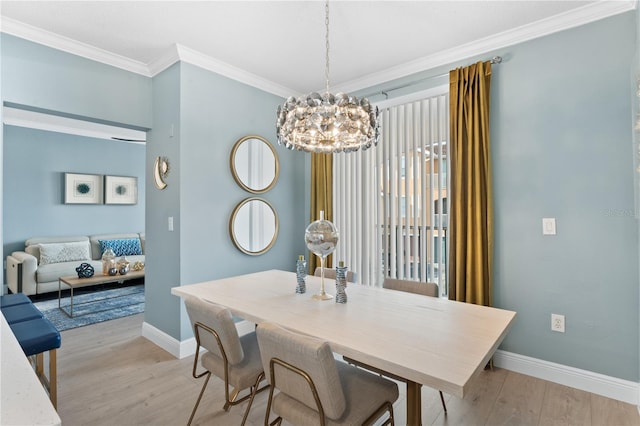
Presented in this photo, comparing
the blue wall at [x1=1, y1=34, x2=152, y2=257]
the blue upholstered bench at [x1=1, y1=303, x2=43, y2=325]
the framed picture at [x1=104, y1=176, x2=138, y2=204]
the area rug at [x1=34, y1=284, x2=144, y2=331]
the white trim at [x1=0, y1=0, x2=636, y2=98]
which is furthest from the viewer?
the framed picture at [x1=104, y1=176, x2=138, y2=204]

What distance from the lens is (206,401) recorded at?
2104mm

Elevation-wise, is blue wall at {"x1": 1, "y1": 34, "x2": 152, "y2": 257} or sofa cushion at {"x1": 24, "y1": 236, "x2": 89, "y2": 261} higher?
blue wall at {"x1": 1, "y1": 34, "x2": 152, "y2": 257}

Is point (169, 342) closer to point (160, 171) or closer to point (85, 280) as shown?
point (160, 171)

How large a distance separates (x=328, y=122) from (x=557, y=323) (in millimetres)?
2164

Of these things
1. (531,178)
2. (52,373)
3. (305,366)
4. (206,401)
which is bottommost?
(206,401)

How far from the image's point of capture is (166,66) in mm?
2928

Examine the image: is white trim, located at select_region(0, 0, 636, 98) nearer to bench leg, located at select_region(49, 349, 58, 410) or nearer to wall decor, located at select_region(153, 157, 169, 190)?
wall decor, located at select_region(153, 157, 169, 190)

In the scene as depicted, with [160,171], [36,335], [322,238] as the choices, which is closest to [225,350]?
[322,238]

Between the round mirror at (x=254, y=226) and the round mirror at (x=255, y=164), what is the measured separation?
6.7 inches

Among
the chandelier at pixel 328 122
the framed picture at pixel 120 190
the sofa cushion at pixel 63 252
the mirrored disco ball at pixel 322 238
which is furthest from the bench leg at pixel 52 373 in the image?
the framed picture at pixel 120 190

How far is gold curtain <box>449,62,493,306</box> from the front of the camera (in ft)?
8.30

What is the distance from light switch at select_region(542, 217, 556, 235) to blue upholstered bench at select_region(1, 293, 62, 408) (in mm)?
3276

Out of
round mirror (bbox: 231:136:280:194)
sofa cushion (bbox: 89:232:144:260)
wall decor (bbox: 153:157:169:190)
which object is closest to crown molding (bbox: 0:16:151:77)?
wall decor (bbox: 153:157:169:190)

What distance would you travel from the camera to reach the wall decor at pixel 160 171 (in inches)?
116
